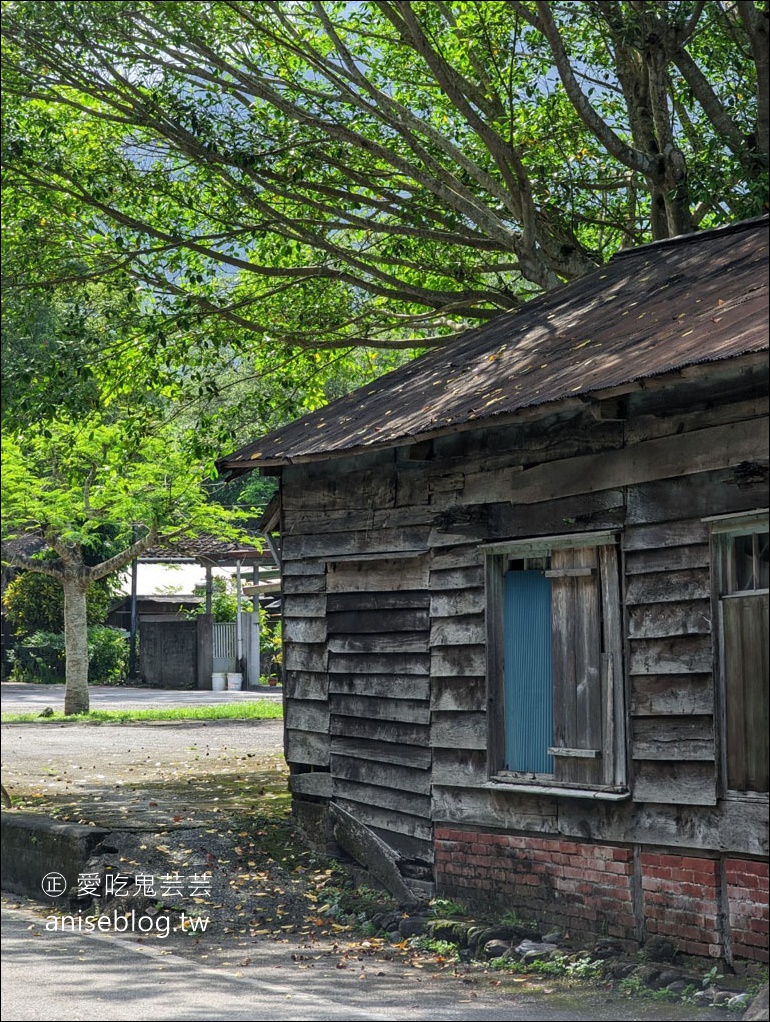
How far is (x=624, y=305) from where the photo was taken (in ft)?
35.4

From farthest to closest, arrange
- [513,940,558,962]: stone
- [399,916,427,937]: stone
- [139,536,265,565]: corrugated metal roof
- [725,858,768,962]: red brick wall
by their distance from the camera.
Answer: [139,536,265,565]: corrugated metal roof, [399,916,427,937]: stone, [513,940,558,962]: stone, [725,858,768,962]: red brick wall

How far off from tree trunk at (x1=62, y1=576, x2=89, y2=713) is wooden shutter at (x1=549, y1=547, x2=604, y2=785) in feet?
61.0

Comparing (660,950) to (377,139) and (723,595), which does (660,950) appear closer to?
(723,595)

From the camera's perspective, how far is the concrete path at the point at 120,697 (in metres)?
30.9

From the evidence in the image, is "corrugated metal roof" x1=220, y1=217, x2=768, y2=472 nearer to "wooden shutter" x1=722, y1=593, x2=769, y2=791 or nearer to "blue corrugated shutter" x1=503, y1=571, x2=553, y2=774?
"blue corrugated shutter" x1=503, y1=571, x2=553, y2=774

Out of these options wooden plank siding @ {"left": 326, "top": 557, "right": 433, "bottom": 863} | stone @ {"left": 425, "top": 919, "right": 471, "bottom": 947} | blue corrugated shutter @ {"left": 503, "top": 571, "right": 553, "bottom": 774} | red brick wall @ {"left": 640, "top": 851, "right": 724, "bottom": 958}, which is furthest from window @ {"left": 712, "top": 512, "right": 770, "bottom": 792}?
wooden plank siding @ {"left": 326, "top": 557, "right": 433, "bottom": 863}

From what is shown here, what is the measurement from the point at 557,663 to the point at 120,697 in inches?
1012

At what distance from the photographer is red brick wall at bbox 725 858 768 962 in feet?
26.0

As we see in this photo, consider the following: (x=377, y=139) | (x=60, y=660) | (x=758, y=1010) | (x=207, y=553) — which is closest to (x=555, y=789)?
(x=758, y=1010)

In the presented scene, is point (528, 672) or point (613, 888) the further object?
point (528, 672)

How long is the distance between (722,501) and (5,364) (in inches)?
446

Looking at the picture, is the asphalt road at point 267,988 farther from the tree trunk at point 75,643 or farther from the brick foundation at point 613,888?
the tree trunk at point 75,643

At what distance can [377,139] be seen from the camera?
17406mm

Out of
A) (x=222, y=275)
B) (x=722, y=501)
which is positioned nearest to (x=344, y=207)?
(x=222, y=275)
